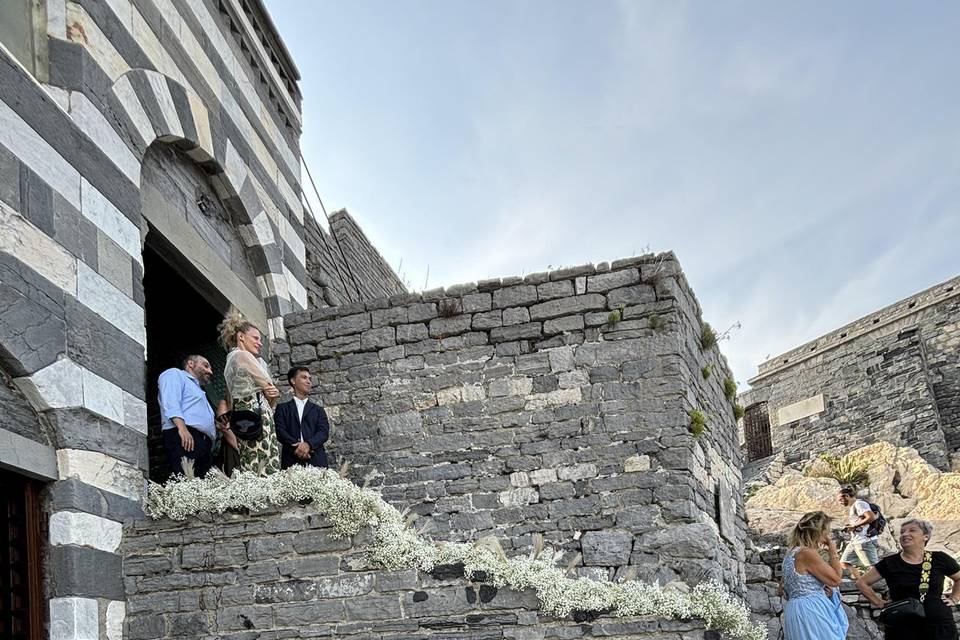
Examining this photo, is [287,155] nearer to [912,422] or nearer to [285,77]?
[285,77]

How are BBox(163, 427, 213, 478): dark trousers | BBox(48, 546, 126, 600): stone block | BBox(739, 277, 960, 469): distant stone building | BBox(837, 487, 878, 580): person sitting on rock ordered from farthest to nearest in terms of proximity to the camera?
1. BBox(739, 277, 960, 469): distant stone building
2. BBox(837, 487, 878, 580): person sitting on rock
3. BBox(163, 427, 213, 478): dark trousers
4. BBox(48, 546, 126, 600): stone block

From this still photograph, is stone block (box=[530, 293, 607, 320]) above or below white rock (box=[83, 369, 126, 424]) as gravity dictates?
above

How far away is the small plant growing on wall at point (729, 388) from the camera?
9.14 meters

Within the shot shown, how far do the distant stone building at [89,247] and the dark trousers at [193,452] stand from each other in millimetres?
333

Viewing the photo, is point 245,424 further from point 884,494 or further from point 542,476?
point 884,494

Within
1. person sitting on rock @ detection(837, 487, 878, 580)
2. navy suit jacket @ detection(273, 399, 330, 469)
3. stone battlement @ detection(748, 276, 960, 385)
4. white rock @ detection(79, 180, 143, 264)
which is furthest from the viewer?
stone battlement @ detection(748, 276, 960, 385)

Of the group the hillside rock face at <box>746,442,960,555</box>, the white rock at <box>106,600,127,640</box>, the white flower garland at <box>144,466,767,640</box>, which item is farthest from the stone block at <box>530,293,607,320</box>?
the hillside rock face at <box>746,442,960,555</box>

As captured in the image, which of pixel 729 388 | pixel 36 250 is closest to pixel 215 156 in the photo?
pixel 36 250

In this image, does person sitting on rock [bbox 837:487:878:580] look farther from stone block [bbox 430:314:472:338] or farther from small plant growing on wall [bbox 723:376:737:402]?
stone block [bbox 430:314:472:338]

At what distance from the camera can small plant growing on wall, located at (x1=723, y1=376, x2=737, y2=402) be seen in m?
9.14

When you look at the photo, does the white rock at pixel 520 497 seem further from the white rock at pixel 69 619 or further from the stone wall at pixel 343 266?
the stone wall at pixel 343 266

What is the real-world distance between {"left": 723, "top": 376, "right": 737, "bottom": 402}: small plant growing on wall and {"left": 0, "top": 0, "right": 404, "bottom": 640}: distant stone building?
423cm

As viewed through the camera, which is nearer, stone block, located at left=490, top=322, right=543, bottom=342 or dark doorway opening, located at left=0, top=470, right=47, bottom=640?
dark doorway opening, located at left=0, top=470, right=47, bottom=640

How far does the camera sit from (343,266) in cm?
1091
